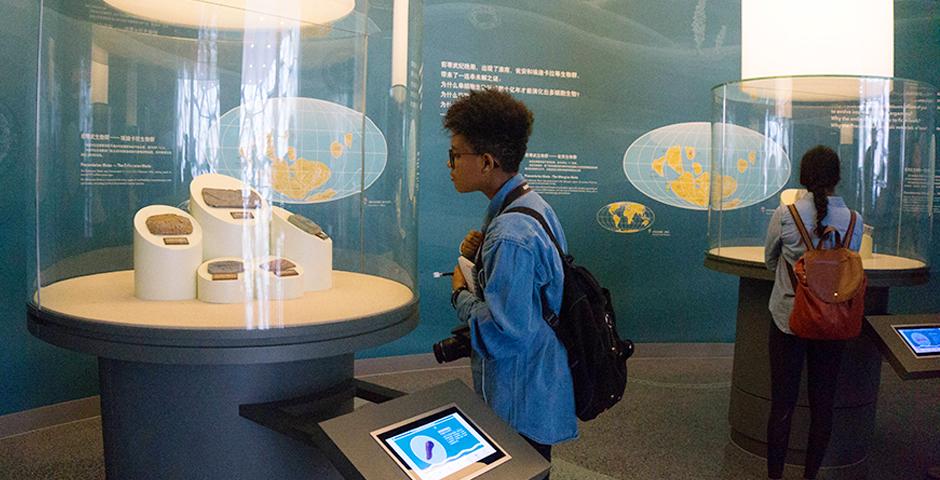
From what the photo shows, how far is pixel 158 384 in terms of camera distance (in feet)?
6.04

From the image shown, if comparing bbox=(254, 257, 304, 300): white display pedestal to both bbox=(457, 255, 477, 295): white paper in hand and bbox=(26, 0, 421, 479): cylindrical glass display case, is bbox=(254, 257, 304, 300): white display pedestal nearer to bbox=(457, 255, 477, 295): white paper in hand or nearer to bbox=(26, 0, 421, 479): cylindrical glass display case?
bbox=(26, 0, 421, 479): cylindrical glass display case

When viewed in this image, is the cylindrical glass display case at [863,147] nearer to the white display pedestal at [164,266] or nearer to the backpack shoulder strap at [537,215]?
the backpack shoulder strap at [537,215]

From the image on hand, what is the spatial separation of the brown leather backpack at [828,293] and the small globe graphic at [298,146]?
213 centimetres

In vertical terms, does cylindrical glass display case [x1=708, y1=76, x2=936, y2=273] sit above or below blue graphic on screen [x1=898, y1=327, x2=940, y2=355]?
above

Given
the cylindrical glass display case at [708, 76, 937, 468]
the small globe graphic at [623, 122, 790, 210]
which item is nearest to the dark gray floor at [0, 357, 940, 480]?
the cylindrical glass display case at [708, 76, 937, 468]

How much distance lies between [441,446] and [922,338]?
2.76 m

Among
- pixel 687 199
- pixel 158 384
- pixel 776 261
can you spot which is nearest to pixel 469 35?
pixel 687 199

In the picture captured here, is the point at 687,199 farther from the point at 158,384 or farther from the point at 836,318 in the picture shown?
the point at 158,384

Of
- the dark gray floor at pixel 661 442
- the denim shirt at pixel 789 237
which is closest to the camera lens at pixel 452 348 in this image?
the dark gray floor at pixel 661 442

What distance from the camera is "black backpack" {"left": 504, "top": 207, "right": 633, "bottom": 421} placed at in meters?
2.12

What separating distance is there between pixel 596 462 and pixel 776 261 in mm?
1478

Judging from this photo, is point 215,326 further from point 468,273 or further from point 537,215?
point 537,215

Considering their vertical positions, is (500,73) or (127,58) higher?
(500,73)

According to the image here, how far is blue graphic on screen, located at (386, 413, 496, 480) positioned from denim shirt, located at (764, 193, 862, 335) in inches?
92.6
